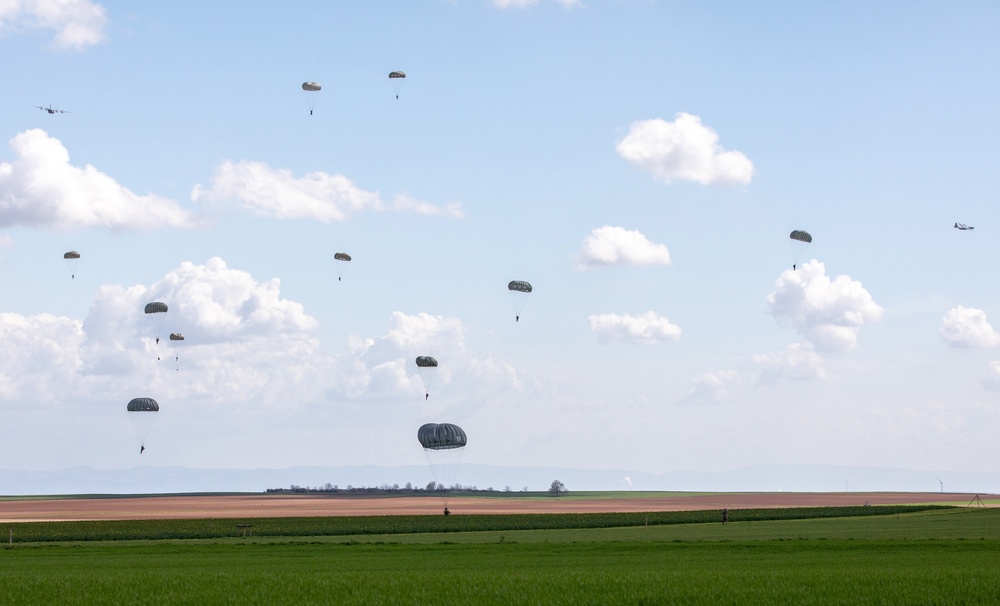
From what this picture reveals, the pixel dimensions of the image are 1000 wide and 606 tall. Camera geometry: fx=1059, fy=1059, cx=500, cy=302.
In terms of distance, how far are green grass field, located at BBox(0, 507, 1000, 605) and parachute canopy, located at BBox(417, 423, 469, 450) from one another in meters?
47.3

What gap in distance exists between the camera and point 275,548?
57156 mm

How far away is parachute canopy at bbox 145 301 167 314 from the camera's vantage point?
8921 cm

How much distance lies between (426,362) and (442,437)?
11353mm

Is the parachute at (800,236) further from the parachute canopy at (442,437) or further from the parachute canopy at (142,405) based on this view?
the parachute canopy at (142,405)

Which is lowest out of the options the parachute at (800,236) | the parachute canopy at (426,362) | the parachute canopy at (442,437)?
the parachute canopy at (442,437)

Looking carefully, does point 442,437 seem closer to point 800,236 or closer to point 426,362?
point 426,362

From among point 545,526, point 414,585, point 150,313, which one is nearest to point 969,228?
point 545,526

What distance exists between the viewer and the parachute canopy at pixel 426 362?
332 feet

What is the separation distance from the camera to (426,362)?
102125mm

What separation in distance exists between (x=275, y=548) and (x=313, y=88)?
4403cm

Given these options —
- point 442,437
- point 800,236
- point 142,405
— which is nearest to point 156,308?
point 142,405

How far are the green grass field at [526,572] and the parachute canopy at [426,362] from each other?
40.7 meters

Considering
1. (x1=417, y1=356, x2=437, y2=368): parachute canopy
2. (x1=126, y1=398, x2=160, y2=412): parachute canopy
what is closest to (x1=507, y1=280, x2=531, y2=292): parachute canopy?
(x1=417, y1=356, x2=437, y2=368): parachute canopy

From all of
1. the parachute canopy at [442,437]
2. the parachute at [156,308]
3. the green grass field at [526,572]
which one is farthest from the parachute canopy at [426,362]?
Result: the green grass field at [526,572]
